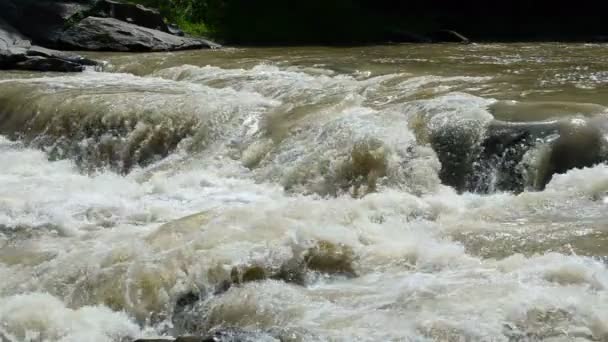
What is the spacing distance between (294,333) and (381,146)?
4.41 metres

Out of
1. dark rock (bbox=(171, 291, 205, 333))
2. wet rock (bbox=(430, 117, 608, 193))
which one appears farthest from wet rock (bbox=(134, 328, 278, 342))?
wet rock (bbox=(430, 117, 608, 193))

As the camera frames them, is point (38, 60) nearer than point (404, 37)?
Yes

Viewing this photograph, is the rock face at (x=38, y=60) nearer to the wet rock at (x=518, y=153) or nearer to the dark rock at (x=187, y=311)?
the wet rock at (x=518, y=153)

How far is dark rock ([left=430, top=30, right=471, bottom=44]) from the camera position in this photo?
74.0 ft

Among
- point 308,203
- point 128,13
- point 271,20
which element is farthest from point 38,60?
point 308,203

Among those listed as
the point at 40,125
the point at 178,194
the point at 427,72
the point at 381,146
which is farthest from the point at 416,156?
the point at 40,125

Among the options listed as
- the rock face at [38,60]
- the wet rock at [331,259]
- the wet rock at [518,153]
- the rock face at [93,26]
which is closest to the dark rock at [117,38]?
the rock face at [93,26]

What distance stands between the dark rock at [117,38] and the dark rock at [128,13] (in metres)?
0.48

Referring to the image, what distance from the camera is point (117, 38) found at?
20.1 metres

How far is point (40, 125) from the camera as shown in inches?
511

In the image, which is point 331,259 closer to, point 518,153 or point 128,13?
point 518,153

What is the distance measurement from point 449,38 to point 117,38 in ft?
26.5

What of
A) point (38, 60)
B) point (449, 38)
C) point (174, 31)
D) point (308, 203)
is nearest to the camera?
point (308, 203)

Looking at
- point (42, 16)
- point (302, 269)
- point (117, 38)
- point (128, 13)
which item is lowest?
point (302, 269)
